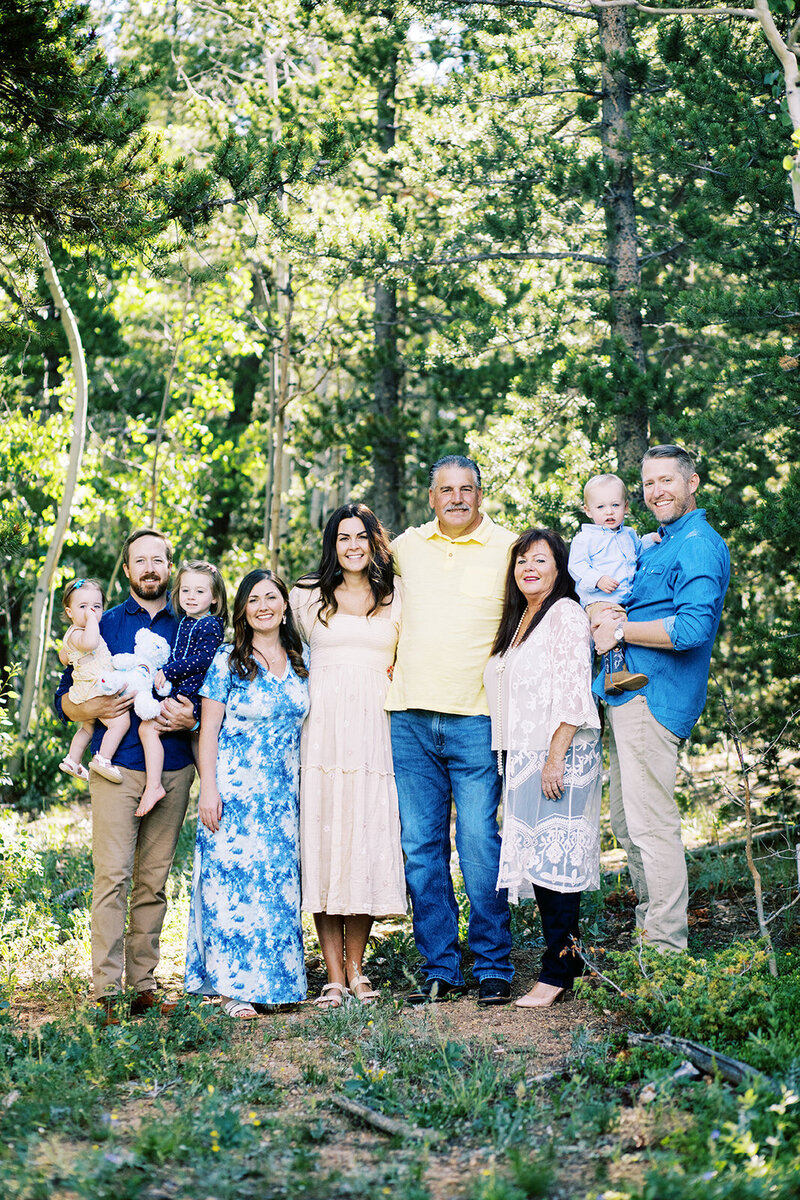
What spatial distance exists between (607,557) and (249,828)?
1957 millimetres

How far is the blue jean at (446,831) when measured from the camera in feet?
15.9

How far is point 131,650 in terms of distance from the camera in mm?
4930

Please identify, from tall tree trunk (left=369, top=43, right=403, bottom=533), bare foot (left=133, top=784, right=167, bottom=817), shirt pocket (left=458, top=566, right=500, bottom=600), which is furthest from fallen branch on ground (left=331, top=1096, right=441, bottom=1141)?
tall tree trunk (left=369, top=43, right=403, bottom=533)

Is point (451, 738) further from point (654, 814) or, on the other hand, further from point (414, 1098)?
point (414, 1098)

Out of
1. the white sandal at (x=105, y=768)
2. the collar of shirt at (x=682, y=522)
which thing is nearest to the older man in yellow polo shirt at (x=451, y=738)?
the collar of shirt at (x=682, y=522)

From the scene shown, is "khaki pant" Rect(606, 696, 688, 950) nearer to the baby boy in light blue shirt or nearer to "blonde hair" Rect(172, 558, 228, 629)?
the baby boy in light blue shirt

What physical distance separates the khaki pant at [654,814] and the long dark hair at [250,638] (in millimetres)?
1462

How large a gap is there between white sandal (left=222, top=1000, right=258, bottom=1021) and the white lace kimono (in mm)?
1210

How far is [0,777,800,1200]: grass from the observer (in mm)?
2908

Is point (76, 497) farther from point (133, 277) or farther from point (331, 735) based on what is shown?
point (331, 735)

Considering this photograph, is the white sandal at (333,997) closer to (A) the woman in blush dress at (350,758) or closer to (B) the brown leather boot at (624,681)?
(A) the woman in blush dress at (350,758)

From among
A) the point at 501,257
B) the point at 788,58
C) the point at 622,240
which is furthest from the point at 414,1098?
the point at 501,257

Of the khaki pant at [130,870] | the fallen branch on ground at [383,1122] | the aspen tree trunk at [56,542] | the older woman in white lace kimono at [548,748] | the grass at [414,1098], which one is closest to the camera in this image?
the grass at [414,1098]

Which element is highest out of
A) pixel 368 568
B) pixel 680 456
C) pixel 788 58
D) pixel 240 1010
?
pixel 788 58
